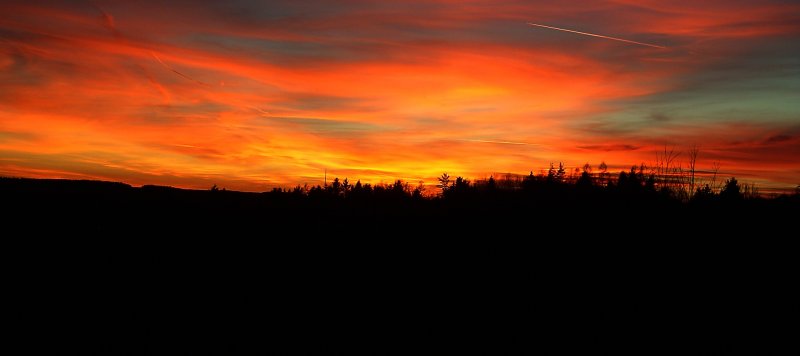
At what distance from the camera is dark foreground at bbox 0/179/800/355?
8281 mm

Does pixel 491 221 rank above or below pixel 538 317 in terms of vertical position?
above

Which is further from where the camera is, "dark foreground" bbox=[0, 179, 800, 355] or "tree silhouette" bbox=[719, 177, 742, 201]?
"tree silhouette" bbox=[719, 177, 742, 201]

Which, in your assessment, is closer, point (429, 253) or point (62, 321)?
point (62, 321)

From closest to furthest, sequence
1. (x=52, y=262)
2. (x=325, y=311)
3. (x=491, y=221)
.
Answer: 1. (x=325, y=311)
2. (x=52, y=262)
3. (x=491, y=221)

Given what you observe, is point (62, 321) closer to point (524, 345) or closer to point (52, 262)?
point (52, 262)

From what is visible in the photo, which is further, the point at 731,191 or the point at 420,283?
the point at 731,191

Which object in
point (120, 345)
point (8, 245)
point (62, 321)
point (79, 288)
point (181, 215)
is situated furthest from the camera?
point (181, 215)

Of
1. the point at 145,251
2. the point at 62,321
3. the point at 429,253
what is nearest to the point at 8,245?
the point at 145,251

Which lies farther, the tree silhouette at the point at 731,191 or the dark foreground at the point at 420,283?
the tree silhouette at the point at 731,191

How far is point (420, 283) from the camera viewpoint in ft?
36.4

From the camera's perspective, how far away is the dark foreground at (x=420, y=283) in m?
8.28

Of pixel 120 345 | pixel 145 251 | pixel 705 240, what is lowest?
pixel 120 345

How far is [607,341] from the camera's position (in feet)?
28.2

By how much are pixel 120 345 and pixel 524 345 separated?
19.1 feet
